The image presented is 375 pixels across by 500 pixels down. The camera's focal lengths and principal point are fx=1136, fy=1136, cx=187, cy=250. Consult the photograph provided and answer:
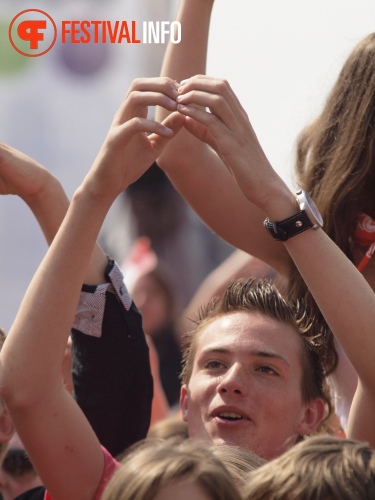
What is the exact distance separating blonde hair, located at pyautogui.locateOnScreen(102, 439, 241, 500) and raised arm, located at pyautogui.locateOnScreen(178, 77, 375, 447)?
57cm

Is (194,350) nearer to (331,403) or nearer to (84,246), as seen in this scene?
(331,403)

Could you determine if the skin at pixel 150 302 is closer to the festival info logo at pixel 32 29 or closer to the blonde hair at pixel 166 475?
the festival info logo at pixel 32 29

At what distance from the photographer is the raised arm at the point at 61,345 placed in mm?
2443

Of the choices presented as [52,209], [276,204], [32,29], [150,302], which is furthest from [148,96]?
[150,302]

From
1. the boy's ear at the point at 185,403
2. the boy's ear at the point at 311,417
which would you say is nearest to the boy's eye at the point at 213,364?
the boy's ear at the point at 185,403

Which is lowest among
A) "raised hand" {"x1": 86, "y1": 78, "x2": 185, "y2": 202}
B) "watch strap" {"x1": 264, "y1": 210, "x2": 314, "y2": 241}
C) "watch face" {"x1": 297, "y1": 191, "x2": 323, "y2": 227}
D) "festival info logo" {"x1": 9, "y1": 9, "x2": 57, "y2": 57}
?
"watch strap" {"x1": 264, "y1": 210, "x2": 314, "y2": 241}

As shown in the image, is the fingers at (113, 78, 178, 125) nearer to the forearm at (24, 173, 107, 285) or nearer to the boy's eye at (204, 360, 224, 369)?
the forearm at (24, 173, 107, 285)

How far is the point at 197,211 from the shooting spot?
125 inches

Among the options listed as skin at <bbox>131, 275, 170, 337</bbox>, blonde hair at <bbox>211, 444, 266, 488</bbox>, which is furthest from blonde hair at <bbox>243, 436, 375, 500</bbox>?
skin at <bbox>131, 275, 170, 337</bbox>

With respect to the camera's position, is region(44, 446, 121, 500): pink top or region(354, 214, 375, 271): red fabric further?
region(354, 214, 375, 271): red fabric

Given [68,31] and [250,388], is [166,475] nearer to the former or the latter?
[250,388]

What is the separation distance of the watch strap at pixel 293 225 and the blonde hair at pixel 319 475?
62cm

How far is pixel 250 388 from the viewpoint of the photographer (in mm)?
2750

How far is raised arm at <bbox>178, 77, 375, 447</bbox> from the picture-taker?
252cm
